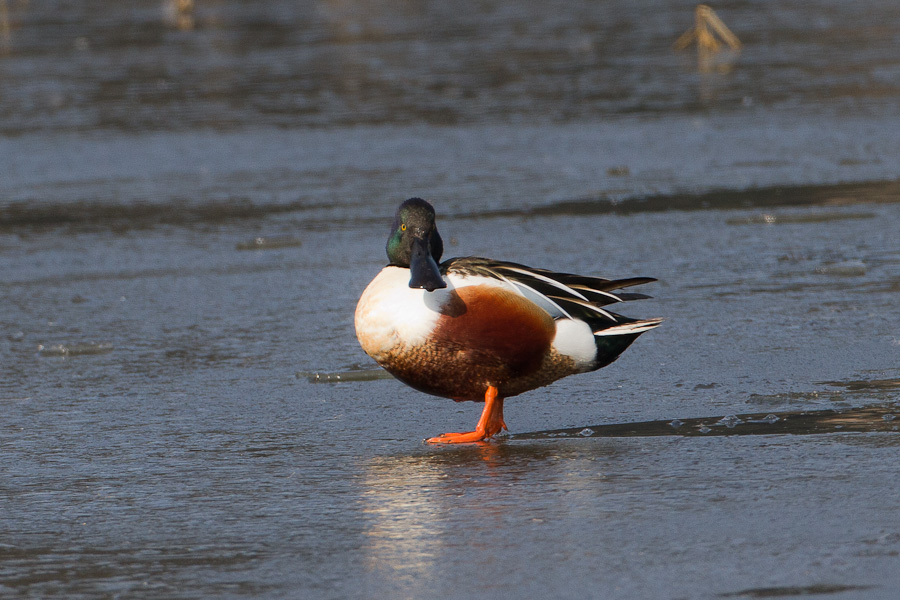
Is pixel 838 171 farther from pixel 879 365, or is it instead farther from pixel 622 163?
pixel 879 365

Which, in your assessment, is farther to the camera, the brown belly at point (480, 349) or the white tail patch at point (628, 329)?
the white tail patch at point (628, 329)

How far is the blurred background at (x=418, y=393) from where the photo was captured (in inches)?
127

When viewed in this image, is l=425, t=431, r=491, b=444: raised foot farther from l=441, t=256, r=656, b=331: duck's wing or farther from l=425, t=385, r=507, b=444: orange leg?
l=441, t=256, r=656, b=331: duck's wing

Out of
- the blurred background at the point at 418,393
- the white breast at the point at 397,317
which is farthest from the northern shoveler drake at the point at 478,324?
the blurred background at the point at 418,393

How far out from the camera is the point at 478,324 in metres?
4.14

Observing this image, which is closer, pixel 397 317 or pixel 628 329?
pixel 397 317

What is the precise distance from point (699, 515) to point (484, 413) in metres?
1.01

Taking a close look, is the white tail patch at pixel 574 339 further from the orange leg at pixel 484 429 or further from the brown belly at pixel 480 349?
the orange leg at pixel 484 429

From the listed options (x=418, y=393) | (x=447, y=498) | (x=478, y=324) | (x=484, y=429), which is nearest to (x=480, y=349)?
(x=478, y=324)

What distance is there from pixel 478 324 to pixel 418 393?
859 mm

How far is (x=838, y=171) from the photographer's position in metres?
8.73

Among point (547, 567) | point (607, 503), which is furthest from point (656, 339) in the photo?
point (547, 567)

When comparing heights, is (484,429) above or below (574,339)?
below

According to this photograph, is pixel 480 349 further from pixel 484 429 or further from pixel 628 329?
pixel 628 329
